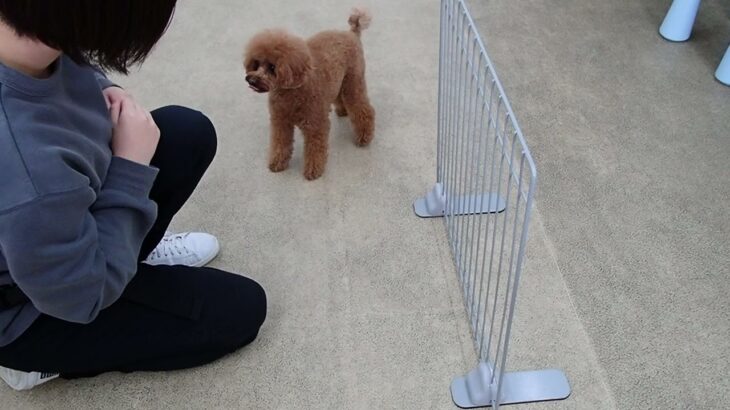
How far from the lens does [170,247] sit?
4.00ft

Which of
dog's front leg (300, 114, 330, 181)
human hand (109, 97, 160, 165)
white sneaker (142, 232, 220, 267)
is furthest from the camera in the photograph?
dog's front leg (300, 114, 330, 181)

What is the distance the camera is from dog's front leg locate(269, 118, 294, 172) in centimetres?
142

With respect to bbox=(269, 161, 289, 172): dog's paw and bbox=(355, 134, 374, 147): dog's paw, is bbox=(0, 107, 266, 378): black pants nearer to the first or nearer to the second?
bbox=(269, 161, 289, 172): dog's paw

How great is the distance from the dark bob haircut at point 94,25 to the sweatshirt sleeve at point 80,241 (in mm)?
162

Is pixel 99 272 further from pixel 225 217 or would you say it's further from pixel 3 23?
pixel 225 217

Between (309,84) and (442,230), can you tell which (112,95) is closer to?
(309,84)

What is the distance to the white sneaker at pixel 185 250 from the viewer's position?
1205mm

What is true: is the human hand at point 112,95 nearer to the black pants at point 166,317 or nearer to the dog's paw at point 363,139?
the black pants at point 166,317

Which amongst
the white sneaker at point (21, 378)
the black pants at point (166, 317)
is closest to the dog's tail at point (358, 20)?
the black pants at point (166, 317)

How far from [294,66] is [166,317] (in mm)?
551

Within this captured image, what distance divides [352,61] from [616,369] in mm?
846

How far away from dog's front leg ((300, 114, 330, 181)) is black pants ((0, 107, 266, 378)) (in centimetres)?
30

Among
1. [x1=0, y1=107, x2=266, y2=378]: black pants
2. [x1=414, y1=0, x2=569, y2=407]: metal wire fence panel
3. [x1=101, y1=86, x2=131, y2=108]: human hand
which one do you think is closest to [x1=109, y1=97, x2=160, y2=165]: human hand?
[x1=101, y1=86, x2=131, y2=108]: human hand

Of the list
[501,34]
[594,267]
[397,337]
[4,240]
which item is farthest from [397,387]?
[501,34]
